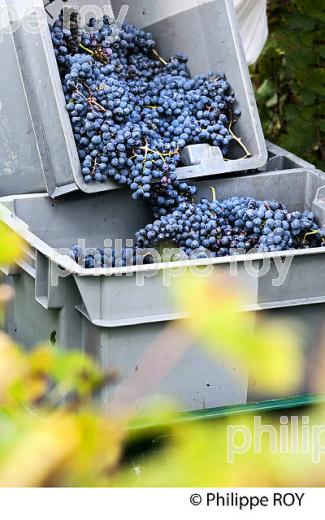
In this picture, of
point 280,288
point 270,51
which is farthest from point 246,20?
point 280,288

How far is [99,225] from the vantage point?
2.57 meters

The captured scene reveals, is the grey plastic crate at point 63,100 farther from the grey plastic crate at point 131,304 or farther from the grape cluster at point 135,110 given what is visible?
the grey plastic crate at point 131,304

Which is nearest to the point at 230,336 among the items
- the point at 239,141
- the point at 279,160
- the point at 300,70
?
the point at 239,141

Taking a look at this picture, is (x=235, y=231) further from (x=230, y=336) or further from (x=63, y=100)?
(x=230, y=336)

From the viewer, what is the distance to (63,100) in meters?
2.35

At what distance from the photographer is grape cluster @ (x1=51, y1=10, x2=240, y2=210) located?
2.38m

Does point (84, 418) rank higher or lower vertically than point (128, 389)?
higher

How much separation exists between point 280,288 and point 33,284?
60cm

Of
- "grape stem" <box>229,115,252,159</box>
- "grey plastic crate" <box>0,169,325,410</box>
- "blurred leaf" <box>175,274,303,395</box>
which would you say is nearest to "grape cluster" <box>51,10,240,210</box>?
"grape stem" <box>229,115,252,159</box>

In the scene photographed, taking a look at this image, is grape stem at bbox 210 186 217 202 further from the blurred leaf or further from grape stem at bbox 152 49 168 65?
the blurred leaf

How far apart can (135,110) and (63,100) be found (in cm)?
25

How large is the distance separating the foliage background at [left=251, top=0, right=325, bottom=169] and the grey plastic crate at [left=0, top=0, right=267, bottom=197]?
878mm

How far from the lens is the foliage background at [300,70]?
11.8ft

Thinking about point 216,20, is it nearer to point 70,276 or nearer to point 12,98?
point 12,98
